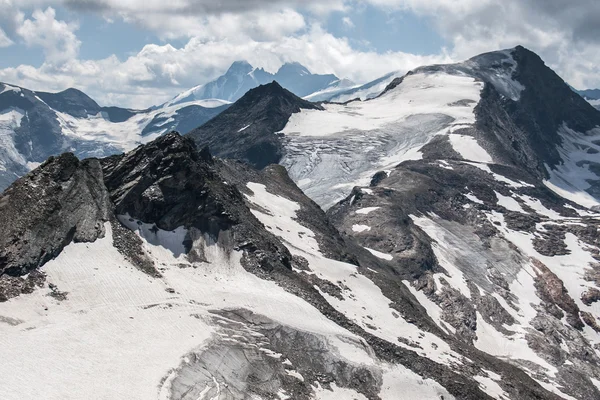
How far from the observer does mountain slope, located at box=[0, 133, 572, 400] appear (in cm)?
4528

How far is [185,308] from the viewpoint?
55.5 m

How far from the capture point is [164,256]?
2564 inches

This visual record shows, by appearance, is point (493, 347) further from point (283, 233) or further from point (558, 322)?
point (283, 233)

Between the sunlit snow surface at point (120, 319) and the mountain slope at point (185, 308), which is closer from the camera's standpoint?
the sunlit snow surface at point (120, 319)

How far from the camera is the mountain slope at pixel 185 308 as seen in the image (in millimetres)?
45281

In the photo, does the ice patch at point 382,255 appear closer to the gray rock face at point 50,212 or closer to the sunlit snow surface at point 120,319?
the sunlit snow surface at point 120,319

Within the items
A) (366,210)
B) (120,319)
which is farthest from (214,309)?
(366,210)

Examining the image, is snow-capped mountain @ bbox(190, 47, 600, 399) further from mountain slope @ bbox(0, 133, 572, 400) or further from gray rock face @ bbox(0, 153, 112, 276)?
gray rock face @ bbox(0, 153, 112, 276)

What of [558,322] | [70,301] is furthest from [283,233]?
[558,322]

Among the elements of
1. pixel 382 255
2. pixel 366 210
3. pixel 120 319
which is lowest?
pixel 120 319

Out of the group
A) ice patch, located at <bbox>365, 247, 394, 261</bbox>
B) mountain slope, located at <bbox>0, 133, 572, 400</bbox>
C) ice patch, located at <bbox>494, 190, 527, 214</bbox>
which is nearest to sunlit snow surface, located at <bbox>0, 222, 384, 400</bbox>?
mountain slope, located at <bbox>0, 133, 572, 400</bbox>

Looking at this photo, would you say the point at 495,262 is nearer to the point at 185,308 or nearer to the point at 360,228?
the point at 360,228

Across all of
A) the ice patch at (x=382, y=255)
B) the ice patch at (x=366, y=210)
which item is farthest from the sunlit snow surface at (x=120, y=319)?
the ice patch at (x=366, y=210)

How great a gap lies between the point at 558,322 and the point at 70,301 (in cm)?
9246
